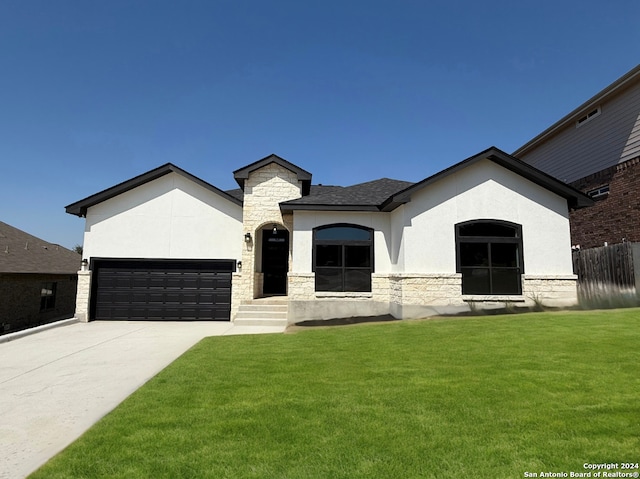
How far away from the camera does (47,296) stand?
19203 mm

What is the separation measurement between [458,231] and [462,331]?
4583 mm

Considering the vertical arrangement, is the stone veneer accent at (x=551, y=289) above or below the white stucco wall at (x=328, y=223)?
below

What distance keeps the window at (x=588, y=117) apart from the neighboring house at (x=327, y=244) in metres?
7.38

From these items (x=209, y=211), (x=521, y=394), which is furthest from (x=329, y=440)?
(x=209, y=211)

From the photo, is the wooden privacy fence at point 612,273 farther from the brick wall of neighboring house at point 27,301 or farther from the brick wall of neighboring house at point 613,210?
the brick wall of neighboring house at point 27,301

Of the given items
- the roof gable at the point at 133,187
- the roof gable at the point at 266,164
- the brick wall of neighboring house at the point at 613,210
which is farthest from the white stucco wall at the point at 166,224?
the brick wall of neighboring house at the point at 613,210

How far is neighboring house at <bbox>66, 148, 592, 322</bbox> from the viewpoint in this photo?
39.9ft

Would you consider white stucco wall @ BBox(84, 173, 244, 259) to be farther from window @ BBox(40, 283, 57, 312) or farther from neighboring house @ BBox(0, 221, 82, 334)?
window @ BBox(40, 283, 57, 312)

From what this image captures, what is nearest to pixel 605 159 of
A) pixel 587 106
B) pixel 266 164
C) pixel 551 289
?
pixel 587 106

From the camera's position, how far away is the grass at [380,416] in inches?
118

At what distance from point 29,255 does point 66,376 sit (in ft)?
54.9

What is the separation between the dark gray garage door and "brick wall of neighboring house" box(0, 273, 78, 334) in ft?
16.6

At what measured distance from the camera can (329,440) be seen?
3.42m

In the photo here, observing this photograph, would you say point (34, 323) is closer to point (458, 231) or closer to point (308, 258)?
point (308, 258)
